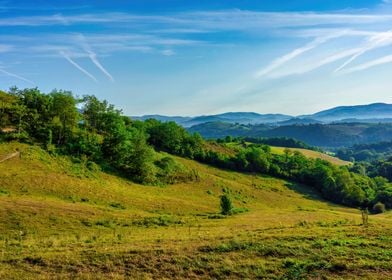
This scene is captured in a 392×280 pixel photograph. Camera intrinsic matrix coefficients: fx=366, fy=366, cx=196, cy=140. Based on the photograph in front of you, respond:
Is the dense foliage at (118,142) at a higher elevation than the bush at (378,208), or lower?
higher

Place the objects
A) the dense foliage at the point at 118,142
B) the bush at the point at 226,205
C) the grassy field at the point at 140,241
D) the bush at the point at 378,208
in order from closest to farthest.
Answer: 1. the grassy field at the point at 140,241
2. the bush at the point at 226,205
3. the dense foliage at the point at 118,142
4. the bush at the point at 378,208

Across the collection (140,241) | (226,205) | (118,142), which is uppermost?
(118,142)

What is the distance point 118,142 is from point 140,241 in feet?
178

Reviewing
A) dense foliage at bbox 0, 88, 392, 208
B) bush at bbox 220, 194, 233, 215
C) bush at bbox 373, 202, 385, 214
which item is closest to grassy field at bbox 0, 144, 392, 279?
bush at bbox 220, 194, 233, 215

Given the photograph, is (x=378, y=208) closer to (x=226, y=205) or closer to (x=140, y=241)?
(x=226, y=205)

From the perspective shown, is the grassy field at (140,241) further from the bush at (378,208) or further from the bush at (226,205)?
the bush at (378,208)

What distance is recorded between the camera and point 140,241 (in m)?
27.3

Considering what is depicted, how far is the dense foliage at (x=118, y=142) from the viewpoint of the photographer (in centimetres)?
7356

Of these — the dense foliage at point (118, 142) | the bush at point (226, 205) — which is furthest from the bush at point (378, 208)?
the bush at point (226, 205)

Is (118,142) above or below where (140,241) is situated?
above

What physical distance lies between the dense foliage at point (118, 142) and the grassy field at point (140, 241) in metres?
16.2

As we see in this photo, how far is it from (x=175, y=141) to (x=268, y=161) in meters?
33.2

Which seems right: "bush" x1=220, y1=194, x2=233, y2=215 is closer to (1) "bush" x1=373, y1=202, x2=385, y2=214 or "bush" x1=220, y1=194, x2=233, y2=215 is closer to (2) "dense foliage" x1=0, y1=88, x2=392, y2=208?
(2) "dense foliage" x1=0, y1=88, x2=392, y2=208

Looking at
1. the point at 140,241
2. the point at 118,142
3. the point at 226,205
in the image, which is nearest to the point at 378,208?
the point at 226,205
